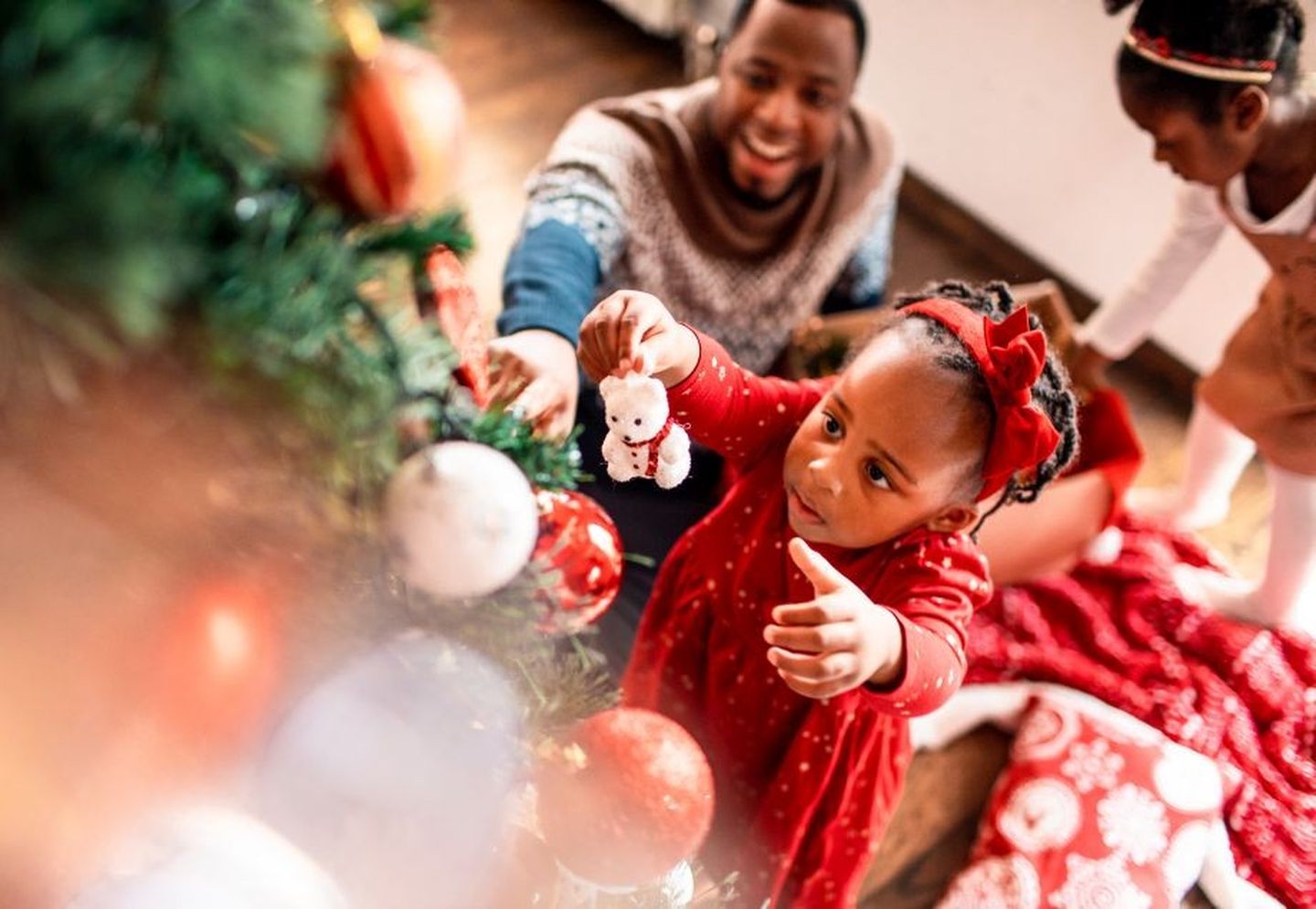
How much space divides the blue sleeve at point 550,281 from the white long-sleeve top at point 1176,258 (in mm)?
607

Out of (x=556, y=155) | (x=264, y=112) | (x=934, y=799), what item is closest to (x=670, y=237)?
(x=556, y=155)

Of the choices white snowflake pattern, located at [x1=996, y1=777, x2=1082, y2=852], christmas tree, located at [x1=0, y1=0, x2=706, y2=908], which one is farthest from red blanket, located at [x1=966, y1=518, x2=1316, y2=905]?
christmas tree, located at [x1=0, y1=0, x2=706, y2=908]

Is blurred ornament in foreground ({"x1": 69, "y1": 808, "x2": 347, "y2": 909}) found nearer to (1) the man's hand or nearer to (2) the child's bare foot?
(1) the man's hand

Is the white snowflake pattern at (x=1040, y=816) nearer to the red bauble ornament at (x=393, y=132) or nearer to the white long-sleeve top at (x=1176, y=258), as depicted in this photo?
the white long-sleeve top at (x=1176, y=258)

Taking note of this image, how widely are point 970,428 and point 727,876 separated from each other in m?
0.38

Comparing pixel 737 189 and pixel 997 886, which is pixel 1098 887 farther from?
pixel 737 189

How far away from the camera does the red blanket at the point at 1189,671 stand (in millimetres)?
1055

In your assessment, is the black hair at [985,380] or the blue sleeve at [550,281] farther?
the blue sleeve at [550,281]

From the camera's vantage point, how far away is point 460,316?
1.69ft

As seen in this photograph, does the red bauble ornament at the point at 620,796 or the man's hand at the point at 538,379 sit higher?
the man's hand at the point at 538,379

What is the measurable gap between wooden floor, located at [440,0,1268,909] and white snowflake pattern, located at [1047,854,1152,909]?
0.41 feet

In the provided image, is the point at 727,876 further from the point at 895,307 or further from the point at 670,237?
the point at 670,237

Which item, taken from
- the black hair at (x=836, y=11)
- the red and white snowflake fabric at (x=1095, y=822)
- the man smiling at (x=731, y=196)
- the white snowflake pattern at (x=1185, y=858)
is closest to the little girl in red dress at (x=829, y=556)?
the man smiling at (x=731, y=196)

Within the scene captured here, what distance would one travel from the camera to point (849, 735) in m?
0.80
